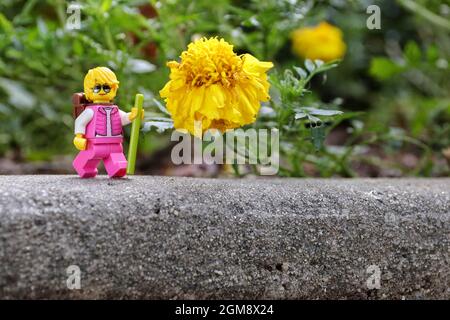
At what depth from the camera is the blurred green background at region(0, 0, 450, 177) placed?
4.30 ft

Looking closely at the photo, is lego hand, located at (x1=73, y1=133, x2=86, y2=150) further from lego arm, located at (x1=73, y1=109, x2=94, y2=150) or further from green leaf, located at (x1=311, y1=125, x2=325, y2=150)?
green leaf, located at (x1=311, y1=125, x2=325, y2=150)

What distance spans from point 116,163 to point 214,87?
7.2 inches

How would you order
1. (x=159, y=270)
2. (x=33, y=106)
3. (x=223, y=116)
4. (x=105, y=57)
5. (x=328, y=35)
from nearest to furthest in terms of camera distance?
1. (x=159, y=270)
2. (x=223, y=116)
3. (x=105, y=57)
4. (x=33, y=106)
5. (x=328, y=35)

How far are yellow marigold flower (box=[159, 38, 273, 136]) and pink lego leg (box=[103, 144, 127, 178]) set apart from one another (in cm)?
10

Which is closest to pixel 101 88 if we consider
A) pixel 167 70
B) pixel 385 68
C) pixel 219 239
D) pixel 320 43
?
pixel 219 239

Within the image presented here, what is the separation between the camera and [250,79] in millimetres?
979

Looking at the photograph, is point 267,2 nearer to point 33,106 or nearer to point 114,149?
point 114,149

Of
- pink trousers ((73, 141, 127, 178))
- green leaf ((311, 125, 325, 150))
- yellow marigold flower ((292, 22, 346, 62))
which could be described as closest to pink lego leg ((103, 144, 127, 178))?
pink trousers ((73, 141, 127, 178))

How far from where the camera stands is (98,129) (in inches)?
38.8

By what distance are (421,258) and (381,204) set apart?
97 millimetres

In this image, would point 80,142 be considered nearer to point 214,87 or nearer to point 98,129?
point 98,129

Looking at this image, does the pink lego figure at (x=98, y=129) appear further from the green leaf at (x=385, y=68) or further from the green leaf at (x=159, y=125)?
the green leaf at (x=385, y=68)

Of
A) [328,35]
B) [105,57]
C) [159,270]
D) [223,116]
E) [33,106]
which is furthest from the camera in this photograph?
[328,35]

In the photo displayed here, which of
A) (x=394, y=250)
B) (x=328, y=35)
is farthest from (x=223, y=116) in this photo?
(x=328, y=35)
